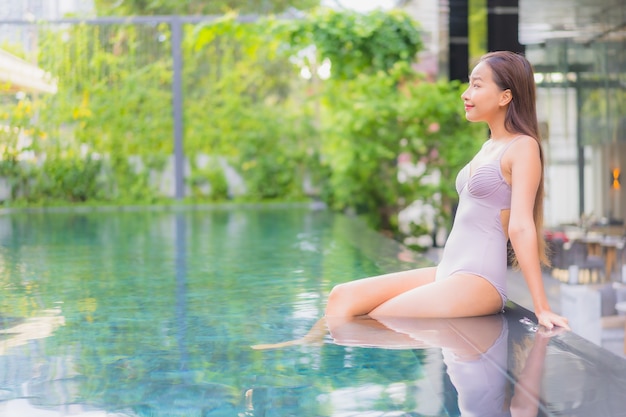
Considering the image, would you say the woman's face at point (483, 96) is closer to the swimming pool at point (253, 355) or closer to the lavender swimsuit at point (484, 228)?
the lavender swimsuit at point (484, 228)

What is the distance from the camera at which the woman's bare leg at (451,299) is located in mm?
3293

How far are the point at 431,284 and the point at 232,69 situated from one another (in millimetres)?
12536

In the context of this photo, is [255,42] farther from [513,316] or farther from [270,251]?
[513,316]

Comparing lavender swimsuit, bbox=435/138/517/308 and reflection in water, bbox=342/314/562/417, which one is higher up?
lavender swimsuit, bbox=435/138/517/308

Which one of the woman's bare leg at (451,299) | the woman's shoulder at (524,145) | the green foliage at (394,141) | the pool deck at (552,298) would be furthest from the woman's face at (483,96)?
the green foliage at (394,141)

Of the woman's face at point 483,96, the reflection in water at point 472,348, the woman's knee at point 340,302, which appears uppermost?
the woman's face at point 483,96

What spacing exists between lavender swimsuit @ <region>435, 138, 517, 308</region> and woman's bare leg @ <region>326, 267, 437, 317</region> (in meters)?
0.21

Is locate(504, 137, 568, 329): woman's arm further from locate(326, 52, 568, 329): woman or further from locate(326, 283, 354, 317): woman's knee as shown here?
locate(326, 283, 354, 317): woman's knee

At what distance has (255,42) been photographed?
11938 mm

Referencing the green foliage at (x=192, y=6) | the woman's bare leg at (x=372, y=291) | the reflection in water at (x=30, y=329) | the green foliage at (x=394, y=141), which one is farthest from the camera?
the green foliage at (x=192, y=6)

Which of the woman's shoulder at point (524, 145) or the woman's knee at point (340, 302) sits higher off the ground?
the woman's shoulder at point (524, 145)

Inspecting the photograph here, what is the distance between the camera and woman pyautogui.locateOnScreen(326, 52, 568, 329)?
311cm

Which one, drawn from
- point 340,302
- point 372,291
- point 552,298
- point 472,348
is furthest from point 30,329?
point 552,298

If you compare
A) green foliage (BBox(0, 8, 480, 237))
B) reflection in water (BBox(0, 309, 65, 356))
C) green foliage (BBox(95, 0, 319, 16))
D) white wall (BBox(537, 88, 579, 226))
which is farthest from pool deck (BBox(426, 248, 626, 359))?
green foliage (BBox(95, 0, 319, 16))
